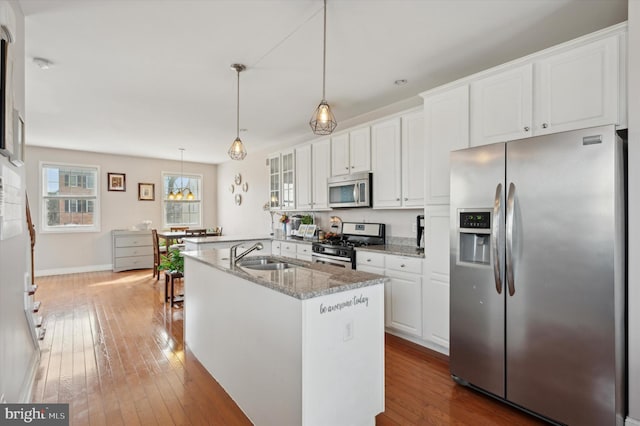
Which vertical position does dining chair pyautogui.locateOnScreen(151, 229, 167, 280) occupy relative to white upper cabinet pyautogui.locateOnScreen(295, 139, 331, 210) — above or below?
below

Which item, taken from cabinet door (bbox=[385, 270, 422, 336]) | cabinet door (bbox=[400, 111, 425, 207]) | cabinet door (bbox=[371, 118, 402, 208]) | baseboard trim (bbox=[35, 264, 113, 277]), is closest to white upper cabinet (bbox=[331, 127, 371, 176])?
→ cabinet door (bbox=[371, 118, 402, 208])

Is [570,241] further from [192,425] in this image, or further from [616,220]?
[192,425]

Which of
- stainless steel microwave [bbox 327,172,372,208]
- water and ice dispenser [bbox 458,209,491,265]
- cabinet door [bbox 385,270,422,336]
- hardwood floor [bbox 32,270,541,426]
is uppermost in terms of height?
stainless steel microwave [bbox 327,172,372,208]

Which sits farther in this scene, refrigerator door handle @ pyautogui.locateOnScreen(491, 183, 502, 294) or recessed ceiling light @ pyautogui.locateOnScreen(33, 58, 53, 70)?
recessed ceiling light @ pyautogui.locateOnScreen(33, 58, 53, 70)

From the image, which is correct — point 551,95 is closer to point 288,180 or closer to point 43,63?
point 288,180

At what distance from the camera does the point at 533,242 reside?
2.04 m

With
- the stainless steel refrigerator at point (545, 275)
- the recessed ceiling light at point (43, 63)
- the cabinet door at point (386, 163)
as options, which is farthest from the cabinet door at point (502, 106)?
the recessed ceiling light at point (43, 63)

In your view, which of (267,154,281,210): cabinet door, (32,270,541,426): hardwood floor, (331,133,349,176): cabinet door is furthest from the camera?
(267,154,281,210): cabinet door

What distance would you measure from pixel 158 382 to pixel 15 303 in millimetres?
1096

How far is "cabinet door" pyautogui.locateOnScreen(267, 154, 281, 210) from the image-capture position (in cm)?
571

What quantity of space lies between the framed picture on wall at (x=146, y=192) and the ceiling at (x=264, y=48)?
3.24m

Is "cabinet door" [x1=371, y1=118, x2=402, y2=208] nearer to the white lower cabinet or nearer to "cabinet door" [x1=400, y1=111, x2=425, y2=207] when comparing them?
"cabinet door" [x1=400, y1=111, x2=425, y2=207]

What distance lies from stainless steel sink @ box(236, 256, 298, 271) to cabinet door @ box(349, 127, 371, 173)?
1876mm

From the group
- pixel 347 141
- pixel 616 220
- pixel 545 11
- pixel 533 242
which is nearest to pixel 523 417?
pixel 533 242
